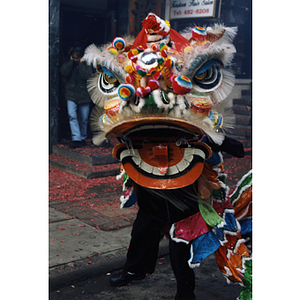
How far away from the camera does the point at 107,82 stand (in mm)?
2789

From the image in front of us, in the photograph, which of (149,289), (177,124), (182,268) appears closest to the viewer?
(177,124)

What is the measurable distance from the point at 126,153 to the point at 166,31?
0.91 metres

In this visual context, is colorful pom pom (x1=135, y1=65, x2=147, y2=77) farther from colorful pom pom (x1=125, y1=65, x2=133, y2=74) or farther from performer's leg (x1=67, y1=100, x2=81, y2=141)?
performer's leg (x1=67, y1=100, x2=81, y2=141)

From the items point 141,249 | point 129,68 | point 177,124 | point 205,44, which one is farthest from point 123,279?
point 205,44

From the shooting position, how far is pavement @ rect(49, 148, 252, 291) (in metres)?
3.55

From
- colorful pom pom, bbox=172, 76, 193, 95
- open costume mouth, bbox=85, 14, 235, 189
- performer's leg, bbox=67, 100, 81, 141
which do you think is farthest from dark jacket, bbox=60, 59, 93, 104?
colorful pom pom, bbox=172, 76, 193, 95

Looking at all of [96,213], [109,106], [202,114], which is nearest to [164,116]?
[202,114]

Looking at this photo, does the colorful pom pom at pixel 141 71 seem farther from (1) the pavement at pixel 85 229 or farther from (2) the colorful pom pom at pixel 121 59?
(1) the pavement at pixel 85 229

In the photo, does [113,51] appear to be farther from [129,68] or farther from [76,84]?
[76,84]

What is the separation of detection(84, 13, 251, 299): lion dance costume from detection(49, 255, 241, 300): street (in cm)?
50

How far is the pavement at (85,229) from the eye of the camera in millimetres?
3547

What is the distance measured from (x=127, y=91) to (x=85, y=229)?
2460 millimetres

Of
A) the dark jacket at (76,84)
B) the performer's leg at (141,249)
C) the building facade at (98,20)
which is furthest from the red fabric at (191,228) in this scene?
the dark jacket at (76,84)

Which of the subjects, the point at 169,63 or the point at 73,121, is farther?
the point at 73,121
